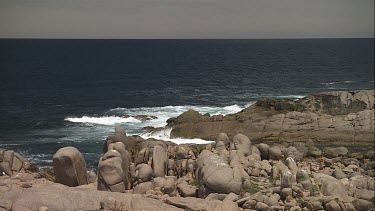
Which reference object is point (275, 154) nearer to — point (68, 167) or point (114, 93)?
point (68, 167)

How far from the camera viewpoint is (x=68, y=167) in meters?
23.7

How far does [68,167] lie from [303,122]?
3266 centimetres

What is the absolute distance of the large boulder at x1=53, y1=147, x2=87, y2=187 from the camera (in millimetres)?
23531

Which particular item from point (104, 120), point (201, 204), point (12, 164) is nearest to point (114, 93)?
point (104, 120)

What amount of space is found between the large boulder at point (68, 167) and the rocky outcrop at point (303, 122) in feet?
82.9

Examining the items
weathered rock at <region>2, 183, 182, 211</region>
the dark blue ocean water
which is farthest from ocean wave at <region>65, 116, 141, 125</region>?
weathered rock at <region>2, 183, 182, 211</region>

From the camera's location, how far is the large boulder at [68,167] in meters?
23.5

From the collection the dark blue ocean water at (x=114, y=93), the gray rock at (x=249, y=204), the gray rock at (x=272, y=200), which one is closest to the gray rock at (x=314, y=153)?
the gray rock at (x=272, y=200)

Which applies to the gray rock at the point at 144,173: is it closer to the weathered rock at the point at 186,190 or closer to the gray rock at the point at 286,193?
the weathered rock at the point at 186,190

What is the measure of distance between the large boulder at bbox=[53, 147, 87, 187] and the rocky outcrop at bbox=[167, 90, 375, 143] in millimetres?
25256

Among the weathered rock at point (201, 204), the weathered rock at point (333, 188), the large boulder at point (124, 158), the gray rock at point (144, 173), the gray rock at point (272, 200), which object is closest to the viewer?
the weathered rock at point (201, 204)

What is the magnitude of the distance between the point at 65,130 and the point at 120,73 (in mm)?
65685

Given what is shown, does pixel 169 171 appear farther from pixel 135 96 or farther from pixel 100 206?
pixel 135 96

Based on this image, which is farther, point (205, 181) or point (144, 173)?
point (144, 173)
